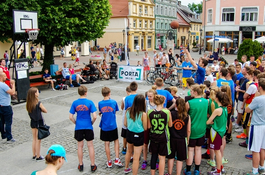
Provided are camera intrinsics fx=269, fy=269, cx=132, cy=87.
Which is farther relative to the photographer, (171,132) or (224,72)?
(224,72)

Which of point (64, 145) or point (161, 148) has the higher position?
point (161, 148)

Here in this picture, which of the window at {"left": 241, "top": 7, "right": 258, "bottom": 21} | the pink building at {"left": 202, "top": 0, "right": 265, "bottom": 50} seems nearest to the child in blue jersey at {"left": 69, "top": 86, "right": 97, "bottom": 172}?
the pink building at {"left": 202, "top": 0, "right": 265, "bottom": 50}

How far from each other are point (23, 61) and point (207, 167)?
33.4 ft

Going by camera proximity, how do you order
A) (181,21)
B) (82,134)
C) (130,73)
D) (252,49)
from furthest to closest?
1. (181,21)
2. (252,49)
3. (130,73)
4. (82,134)

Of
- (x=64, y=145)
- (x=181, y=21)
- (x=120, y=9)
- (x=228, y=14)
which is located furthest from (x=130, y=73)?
(x=181, y=21)

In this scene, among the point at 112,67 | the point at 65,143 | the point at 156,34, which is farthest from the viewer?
the point at 156,34

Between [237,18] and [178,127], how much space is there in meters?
43.0

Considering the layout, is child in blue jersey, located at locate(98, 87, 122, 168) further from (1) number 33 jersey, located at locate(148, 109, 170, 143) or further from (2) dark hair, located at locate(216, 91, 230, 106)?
(2) dark hair, located at locate(216, 91, 230, 106)

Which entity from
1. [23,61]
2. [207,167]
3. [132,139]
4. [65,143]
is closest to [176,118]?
[132,139]

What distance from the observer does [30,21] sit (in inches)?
523

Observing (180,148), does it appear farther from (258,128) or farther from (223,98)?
(258,128)

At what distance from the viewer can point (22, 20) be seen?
13.0 metres

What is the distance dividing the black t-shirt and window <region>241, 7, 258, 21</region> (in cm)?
4282

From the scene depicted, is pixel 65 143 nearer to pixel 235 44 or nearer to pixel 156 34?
pixel 235 44
